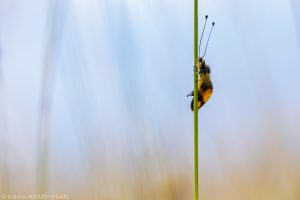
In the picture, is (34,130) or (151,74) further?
(151,74)

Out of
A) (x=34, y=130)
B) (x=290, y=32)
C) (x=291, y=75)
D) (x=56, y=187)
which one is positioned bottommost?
(x=56, y=187)

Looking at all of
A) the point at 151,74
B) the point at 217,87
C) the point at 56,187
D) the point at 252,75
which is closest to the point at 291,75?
the point at 252,75

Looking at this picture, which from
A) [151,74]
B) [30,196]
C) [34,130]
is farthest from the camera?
[151,74]

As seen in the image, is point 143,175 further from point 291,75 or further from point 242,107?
point 291,75

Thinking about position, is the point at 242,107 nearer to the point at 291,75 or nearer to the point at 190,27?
the point at 291,75

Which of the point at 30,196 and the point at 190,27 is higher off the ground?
the point at 190,27

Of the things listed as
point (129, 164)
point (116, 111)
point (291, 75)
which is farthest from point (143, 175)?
point (291, 75)

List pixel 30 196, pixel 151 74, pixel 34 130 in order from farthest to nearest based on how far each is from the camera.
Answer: pixel 151 74 → pixel 34 130 → pixel 30 196
